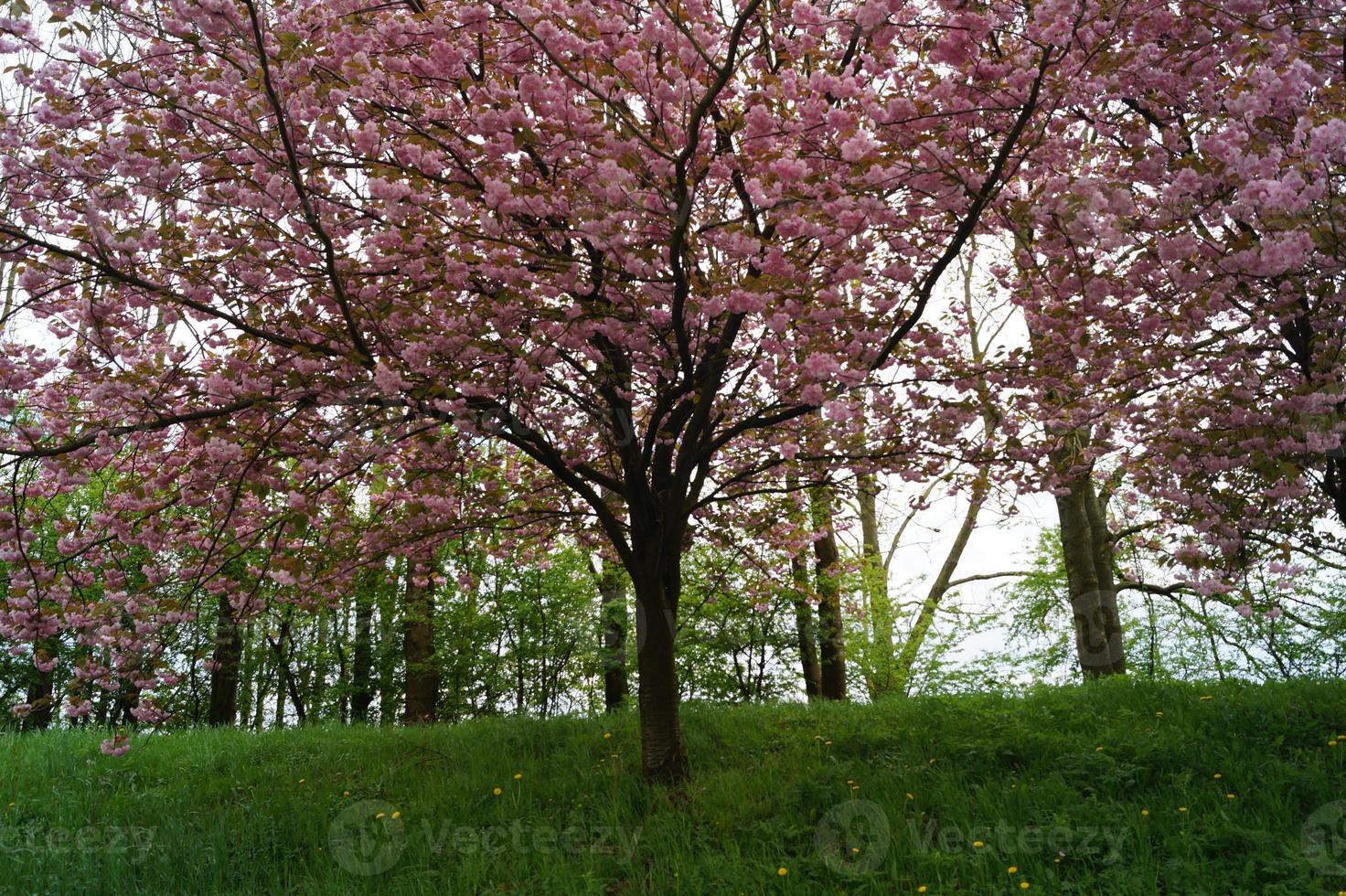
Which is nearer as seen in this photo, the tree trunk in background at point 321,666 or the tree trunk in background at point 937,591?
the tree trunk in background at point 937,591

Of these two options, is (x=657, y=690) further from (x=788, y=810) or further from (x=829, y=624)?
(x=829, y=624)

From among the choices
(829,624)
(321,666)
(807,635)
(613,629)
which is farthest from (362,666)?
(829,624)

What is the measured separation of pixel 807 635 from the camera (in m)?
12.6

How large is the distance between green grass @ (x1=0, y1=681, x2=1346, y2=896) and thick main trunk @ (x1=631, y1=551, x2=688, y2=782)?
20 cm

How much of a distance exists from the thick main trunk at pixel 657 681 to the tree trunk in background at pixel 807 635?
5979 millimetres

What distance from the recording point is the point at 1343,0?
416 centimetres

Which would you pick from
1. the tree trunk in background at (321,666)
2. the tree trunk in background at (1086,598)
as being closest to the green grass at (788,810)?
the tree trunk in background at (1086,598)

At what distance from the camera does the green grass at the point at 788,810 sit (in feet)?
14.0

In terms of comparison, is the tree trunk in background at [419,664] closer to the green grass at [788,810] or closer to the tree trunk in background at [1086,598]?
the green grass at [788,810]

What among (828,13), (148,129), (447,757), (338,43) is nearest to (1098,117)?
(828,13)

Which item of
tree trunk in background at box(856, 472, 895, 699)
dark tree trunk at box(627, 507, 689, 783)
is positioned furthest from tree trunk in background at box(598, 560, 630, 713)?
dark tree trunk at box(627, 507, 689, 783)

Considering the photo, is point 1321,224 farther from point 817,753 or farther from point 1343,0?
point 817,753

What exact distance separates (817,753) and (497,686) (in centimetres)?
1012

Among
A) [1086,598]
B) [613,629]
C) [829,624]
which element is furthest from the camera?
[613,629]
